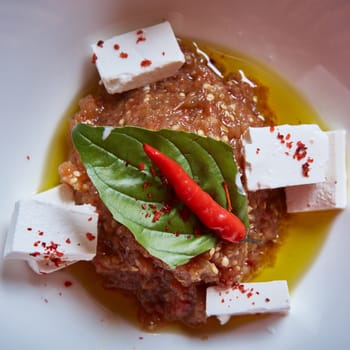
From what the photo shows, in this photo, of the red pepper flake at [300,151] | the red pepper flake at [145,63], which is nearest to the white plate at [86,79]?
the red pepper flake at [145,63]

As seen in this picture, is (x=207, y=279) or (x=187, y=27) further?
(x=187, y=27)

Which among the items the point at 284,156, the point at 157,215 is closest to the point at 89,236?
the point at 157,215

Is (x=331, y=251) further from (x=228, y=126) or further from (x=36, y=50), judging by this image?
(x=36, y=50)

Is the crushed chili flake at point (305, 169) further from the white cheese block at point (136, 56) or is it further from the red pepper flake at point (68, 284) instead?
the red pepper flake at point (68, 284)

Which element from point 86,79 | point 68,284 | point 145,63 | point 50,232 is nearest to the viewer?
point 50,232

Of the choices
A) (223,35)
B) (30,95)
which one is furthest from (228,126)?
(30,95)

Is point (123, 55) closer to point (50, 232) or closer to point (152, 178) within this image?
point (152, 178)
